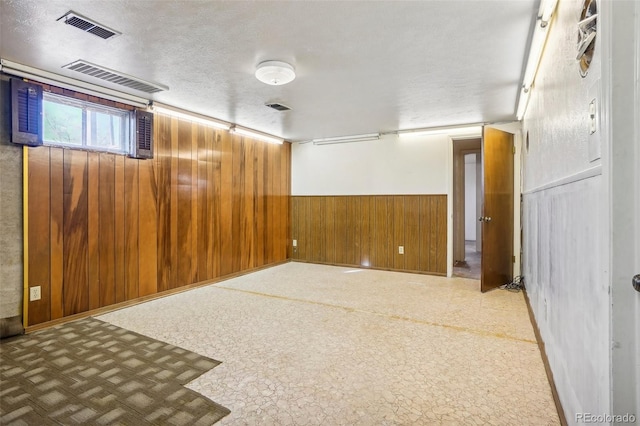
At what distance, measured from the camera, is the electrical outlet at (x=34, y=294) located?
2.71m

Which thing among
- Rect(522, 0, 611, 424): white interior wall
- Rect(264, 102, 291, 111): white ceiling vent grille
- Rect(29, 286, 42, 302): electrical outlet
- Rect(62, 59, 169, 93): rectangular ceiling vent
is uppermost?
Rect(264, 102, 291, 111): white ceiling vent grille

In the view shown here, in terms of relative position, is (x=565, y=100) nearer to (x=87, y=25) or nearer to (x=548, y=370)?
(x=548, y=370)

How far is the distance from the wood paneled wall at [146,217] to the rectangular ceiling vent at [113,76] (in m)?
0.67

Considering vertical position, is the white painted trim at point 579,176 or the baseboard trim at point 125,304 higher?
the white painted trim at point 579,176

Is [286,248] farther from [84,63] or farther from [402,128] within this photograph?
[84,63]

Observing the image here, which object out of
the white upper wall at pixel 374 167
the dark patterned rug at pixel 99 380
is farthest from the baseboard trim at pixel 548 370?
the white upper wall at pixel 374 167

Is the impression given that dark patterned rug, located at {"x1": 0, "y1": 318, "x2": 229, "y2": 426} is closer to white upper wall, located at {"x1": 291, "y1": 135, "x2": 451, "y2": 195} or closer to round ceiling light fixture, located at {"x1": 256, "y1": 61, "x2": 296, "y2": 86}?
round ceiling light fixture, located at {"x1": 256, "y1": 61, "x2": 296, "y2": 86}

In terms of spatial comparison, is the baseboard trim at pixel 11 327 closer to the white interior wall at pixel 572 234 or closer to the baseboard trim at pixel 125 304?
the baseboard trim at pixel 125 304

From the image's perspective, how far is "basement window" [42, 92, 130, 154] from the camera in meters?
2.86

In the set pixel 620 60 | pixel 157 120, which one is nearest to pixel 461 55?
pixel 620 60

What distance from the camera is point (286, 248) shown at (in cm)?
591

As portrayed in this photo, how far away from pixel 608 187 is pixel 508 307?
2801 mm

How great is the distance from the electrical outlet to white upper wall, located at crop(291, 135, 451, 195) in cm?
394

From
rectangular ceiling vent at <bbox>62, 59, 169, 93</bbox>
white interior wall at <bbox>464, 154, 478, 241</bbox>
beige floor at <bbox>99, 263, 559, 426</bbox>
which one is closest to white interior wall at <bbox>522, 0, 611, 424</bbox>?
beige floor at <bbox>99, 263, 559, 426</bbox>
